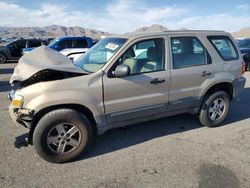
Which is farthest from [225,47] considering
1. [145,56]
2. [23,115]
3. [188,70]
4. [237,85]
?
[23,115]

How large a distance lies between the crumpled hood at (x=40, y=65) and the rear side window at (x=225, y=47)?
2.70m

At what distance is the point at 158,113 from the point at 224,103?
1.57 m

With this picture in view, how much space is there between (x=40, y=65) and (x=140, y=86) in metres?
1.53

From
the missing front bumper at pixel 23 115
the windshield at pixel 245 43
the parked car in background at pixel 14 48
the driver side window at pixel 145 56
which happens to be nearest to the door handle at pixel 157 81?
the driver side window at pixel 145 56

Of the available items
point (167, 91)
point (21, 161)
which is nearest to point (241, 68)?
point (167, 91)

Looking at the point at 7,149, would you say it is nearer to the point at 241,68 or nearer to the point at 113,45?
the point at 113,45

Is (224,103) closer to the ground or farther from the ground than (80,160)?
farther from the ground

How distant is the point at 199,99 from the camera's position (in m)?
4.69

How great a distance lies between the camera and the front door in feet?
12.5

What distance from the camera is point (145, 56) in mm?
4258

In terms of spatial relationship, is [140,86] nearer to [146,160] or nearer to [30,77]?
[146,160]

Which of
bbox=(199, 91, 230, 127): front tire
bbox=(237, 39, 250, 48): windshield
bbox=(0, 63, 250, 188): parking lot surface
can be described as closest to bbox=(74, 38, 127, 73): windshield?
bbox=(0, 63, 250, 188): parking lot surface

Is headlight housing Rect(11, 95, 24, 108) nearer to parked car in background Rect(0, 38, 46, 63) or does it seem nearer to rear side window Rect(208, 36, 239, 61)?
rear side window Rect(208, 36, 239, 61)

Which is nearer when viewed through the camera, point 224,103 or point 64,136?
point 64,136
